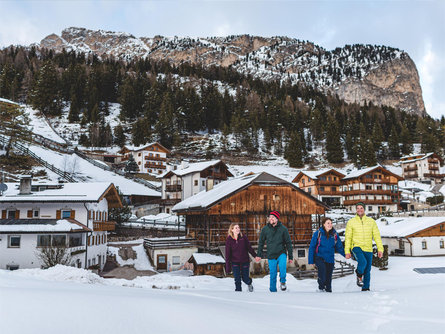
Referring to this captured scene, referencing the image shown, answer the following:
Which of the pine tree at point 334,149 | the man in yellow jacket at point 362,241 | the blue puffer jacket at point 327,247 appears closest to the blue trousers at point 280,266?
the blue puffer jacket at point 327,247

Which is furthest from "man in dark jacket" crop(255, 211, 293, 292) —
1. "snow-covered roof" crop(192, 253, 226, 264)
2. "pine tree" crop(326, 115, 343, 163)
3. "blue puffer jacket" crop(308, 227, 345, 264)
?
"pine tree" crop(326, 115, 343, 163)

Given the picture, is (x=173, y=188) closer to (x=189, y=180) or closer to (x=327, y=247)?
(x=189, y=180)

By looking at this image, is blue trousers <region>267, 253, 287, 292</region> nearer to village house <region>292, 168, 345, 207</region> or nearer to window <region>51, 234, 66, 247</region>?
window <region>51, 234, 66, 247</region>

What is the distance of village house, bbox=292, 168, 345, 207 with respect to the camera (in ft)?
225

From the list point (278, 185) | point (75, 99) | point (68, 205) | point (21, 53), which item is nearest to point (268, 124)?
point (75, 99)

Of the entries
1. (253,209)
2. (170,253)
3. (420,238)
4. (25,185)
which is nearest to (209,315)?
(170,253)

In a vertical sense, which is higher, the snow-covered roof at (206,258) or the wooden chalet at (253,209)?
the wooden chalet at (253,209)

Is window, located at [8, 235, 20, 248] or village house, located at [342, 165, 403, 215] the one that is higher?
village house, located at [342, 165, 403, 215]

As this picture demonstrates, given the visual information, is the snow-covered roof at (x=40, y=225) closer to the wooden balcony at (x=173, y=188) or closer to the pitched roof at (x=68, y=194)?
the pitched roof at (x=68, y=194)

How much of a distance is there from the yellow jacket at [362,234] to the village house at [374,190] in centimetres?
6159

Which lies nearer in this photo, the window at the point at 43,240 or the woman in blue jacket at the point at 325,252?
the woman in blue jacket at the point at 325,252

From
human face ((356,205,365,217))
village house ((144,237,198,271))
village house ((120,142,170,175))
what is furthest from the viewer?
village house ((120,142,170,175))

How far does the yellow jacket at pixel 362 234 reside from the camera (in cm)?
821

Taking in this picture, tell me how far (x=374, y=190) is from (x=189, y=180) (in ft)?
123
